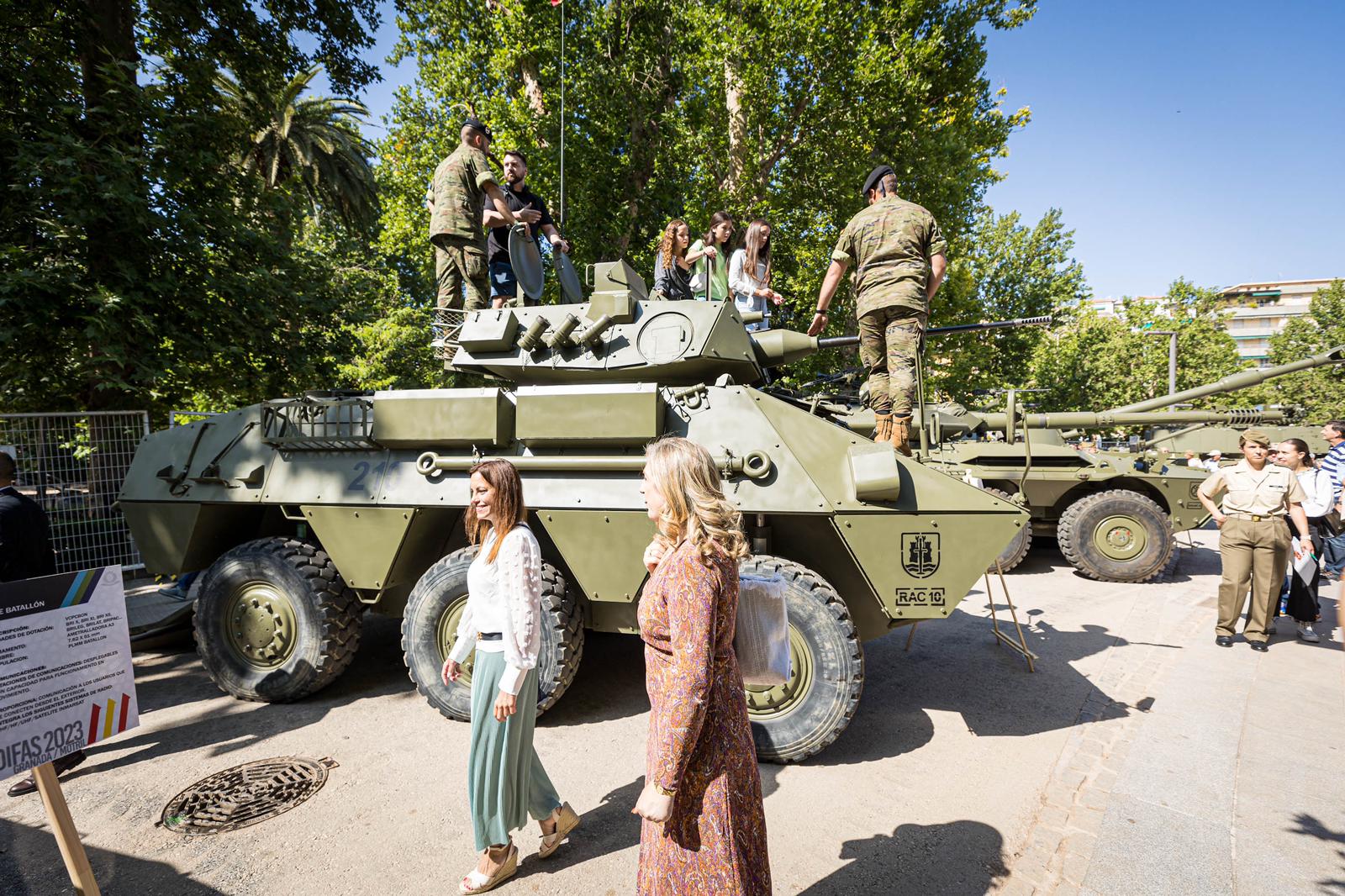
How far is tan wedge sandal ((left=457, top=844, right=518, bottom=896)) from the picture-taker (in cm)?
256

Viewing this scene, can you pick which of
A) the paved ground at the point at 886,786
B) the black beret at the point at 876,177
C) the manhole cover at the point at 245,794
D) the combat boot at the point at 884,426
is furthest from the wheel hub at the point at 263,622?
the black beret at the point at 876,177

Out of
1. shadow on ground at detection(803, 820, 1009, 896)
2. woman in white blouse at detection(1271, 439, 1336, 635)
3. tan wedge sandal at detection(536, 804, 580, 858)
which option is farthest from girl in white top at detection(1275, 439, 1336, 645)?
tan wedge sandal at detection(536, 804, 580, 858)

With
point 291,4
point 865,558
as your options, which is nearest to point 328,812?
point 865,558

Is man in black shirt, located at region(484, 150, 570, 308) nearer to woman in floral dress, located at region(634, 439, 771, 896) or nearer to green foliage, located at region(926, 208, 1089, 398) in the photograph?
woman in floral dress, located at region(634, 439, 771, 896)

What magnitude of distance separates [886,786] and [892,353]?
2.57m

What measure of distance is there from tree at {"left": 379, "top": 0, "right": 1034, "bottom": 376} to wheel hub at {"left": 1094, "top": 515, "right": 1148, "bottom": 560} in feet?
25.6

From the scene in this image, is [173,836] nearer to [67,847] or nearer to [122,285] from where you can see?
[67,847]

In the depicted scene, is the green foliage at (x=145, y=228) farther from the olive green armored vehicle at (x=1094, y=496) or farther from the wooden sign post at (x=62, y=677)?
the olive green armored vehicle at (x=1094, y=496)

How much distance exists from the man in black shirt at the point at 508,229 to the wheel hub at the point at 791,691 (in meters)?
3.37

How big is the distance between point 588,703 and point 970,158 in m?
16.5

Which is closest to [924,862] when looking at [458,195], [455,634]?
[455,634]

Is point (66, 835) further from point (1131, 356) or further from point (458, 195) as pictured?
point (1131, 356)

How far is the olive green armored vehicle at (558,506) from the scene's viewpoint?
3.51m

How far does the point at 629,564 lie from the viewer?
3797mm
